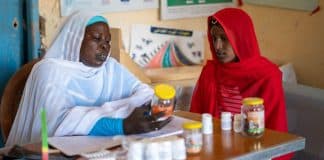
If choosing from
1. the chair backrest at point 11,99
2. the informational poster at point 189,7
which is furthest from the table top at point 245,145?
the informational poster at point 189,7

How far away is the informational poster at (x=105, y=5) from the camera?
10.7ft

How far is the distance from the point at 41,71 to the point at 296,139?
98 centimetres

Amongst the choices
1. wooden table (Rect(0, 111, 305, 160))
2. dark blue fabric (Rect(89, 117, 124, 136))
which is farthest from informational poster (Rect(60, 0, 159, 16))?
wooden table (Rect(0, 111, 305, 160))

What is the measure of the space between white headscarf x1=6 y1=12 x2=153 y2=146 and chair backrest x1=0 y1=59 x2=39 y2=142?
0.29ft

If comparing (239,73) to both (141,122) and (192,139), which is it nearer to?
(141,122)

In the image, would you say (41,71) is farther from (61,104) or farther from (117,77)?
(117,77)

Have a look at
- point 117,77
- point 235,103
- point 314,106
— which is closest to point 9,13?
point 117,77

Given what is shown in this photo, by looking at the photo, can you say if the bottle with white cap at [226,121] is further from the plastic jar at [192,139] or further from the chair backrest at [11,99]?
the chair backrest at [11,99]

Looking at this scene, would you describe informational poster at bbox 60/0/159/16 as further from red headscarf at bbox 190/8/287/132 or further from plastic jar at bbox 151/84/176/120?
plastic jar at bbox 151/84/176/120

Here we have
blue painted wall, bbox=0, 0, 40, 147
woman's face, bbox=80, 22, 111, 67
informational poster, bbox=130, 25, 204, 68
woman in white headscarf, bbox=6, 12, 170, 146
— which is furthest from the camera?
informational poster, bbox=130, 25, 204, 68

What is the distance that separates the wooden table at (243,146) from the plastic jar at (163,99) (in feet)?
0.53

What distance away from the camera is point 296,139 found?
1.95m

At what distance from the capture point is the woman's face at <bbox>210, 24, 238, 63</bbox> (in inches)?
107

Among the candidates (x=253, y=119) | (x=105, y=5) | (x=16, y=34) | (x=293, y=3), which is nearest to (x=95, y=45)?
(x=253, y=119)
